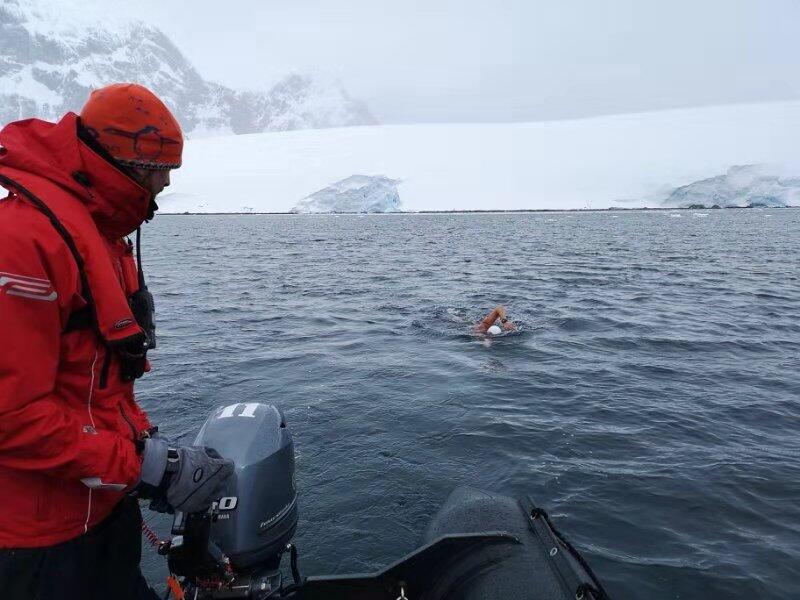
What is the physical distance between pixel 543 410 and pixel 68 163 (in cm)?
658

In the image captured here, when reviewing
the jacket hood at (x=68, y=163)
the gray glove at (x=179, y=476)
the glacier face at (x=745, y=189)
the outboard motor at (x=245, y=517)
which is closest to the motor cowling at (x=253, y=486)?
the outboard motor at (x=245, y=517)

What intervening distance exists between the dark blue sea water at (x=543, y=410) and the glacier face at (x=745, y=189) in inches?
3424

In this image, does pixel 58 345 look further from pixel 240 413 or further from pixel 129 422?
pixel 240 413

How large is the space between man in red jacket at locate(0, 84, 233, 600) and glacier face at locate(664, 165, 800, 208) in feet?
343

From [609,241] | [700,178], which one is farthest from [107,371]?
[700,178]

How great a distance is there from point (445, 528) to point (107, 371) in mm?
2246

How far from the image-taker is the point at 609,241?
37.5 m

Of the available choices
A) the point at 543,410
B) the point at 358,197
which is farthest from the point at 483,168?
the point at 543,410

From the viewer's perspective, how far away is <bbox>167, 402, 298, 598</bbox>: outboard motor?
2643mm

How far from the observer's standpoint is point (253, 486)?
303 cm

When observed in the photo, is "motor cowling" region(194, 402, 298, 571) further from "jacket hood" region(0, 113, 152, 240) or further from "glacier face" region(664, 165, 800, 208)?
"glacier face" region(664, 165, 800, 208)

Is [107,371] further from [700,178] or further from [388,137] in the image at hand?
[388,137]

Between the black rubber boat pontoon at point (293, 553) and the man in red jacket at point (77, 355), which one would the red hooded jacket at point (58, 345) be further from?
the black rubber boat pontoon at point (293, 553)

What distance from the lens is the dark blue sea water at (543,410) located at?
4551mm
